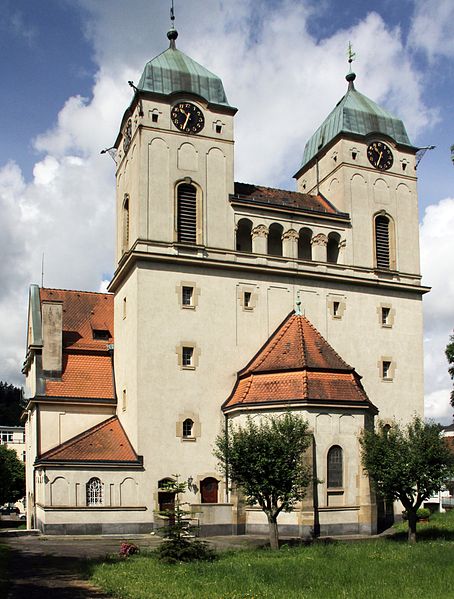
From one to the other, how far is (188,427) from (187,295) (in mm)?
6909

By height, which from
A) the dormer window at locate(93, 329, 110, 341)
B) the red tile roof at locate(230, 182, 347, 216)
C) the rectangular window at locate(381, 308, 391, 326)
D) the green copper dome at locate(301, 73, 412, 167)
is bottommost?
the dormer window at locate(93, 329, 110, 341)

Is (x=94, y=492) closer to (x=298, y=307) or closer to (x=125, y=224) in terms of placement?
(x=298, y=307)

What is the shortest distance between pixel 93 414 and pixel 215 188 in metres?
14.2

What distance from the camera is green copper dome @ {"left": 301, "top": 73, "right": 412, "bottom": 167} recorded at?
46.1 metres

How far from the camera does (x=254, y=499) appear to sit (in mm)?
29562

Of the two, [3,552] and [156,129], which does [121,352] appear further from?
[3,552]

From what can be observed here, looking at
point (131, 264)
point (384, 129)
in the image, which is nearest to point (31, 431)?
point (131, 264)

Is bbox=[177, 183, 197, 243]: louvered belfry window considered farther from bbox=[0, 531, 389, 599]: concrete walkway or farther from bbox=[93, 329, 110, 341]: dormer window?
bbox=[0, 531, 389, 599]: concrete walkway

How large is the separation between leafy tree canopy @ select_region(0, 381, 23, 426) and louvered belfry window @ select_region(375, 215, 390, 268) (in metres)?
Answer: 102

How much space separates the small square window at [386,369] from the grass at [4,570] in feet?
75.9

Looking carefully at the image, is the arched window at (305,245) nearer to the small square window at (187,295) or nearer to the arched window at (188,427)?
the small square window at (187,295)

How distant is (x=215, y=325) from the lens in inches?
1571

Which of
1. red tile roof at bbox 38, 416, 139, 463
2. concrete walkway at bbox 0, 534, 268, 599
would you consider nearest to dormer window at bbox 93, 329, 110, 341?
red tile roof at bbox 38, 416, 139, 463

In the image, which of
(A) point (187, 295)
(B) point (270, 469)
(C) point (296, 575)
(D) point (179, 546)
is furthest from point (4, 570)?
(A) point (187, 295)
